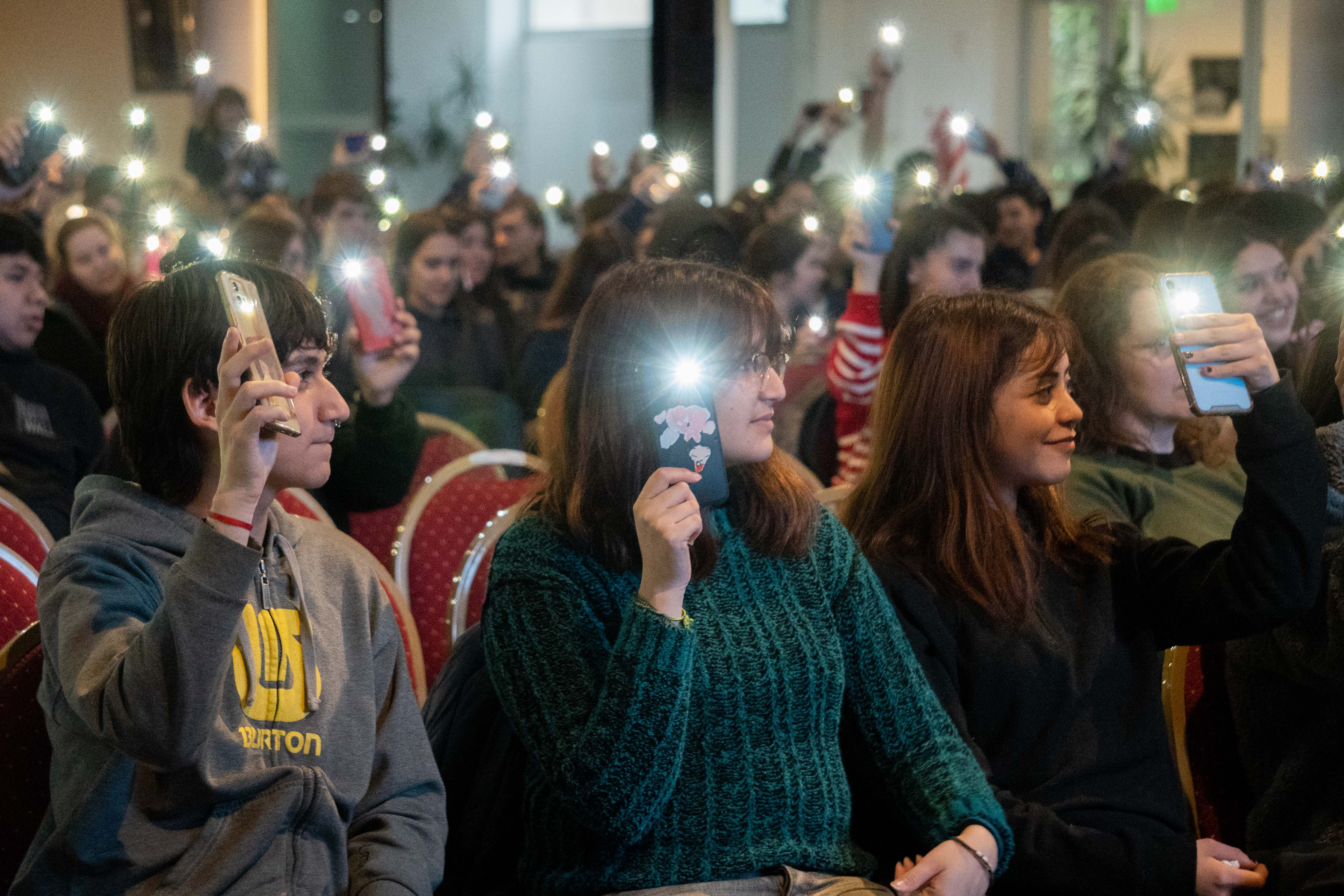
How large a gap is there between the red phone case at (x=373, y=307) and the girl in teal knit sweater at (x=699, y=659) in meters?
1.04

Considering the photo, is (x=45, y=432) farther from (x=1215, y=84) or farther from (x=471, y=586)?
(x=1215, y=84)

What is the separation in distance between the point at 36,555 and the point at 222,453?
0.84 m

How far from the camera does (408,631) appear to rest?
Result: 186cm

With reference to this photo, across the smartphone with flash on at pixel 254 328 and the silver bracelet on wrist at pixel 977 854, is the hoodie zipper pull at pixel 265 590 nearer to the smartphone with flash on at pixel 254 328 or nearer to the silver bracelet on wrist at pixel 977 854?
the smartphone with flash on at pixel 254 328

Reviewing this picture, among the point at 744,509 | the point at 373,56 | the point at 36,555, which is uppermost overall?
the point at 373,56

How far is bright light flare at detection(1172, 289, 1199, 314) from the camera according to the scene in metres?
1.70

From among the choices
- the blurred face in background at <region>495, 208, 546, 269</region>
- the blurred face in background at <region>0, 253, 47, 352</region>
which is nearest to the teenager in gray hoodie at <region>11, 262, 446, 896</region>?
the blurred face in background at <region>0, 253, 47, 352</region>

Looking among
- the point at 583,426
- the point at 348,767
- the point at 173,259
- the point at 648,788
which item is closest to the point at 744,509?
the point at 583,426

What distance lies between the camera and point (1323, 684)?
183 cm

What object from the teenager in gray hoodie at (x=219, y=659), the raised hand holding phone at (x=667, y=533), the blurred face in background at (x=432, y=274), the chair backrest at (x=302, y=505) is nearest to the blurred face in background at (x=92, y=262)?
the blurred face in background at (x=432, y=274)

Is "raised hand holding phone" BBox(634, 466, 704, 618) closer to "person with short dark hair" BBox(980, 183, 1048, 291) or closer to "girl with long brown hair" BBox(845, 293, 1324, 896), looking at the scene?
"girl with long brown hair" BBox(845, 293, 1324, 896)

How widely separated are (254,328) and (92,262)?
358 cm

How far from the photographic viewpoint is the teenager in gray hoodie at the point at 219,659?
1237 millimetres

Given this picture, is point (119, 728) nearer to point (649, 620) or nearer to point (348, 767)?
point (348, 767)
